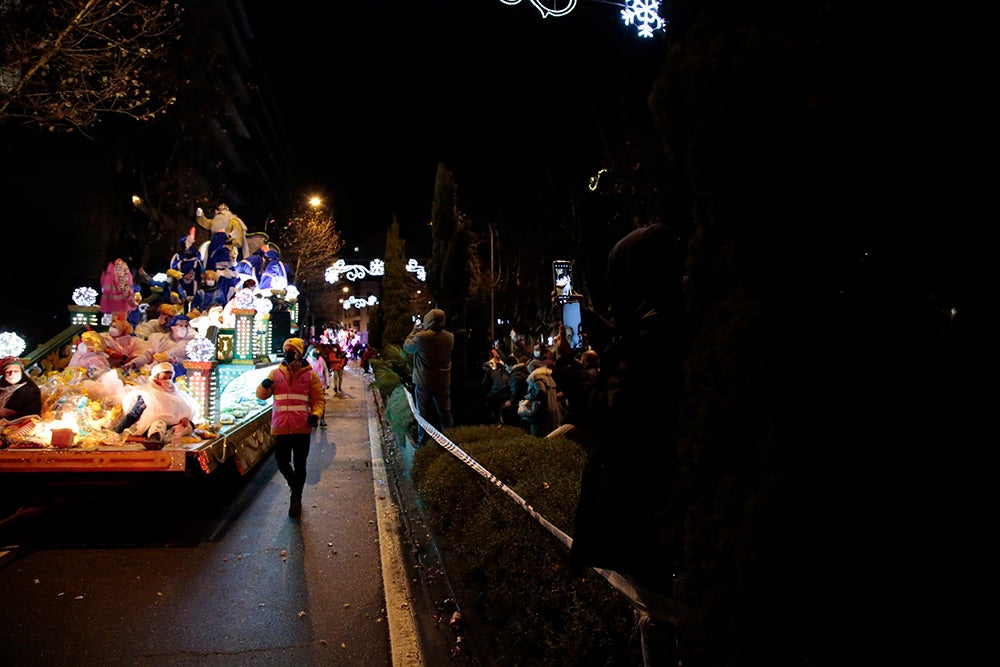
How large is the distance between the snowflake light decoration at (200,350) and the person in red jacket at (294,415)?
4.64ft

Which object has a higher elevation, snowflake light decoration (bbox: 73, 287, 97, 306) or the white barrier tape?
snowflake light decoration (bbox: 73, 287, 97, 306)

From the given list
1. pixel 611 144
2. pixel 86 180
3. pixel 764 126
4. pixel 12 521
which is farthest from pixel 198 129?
pixel 764 126

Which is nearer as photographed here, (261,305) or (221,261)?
(221,261)

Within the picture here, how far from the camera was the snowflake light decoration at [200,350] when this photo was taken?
8.05 meters

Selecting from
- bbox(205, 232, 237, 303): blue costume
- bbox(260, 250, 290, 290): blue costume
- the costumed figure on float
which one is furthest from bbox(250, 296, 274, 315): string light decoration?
the costumed figure on float

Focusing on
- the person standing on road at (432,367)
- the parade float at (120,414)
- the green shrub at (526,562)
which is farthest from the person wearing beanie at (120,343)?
the green shrub at (526,562)

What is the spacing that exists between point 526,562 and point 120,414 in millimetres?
6178

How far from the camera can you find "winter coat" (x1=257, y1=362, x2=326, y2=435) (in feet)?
23.4

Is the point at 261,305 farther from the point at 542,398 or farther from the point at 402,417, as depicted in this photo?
the point at 542,398

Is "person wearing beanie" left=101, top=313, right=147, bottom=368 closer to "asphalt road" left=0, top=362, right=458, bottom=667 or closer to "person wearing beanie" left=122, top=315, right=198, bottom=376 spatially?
"person wearing beanie" left=122, top=315, right=198, bottom=376

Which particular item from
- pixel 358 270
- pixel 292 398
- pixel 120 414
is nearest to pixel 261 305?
pixel 120 414

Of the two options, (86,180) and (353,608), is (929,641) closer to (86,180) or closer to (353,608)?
(353,608)

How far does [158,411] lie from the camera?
22.5 ft

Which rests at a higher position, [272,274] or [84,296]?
[272,274]
